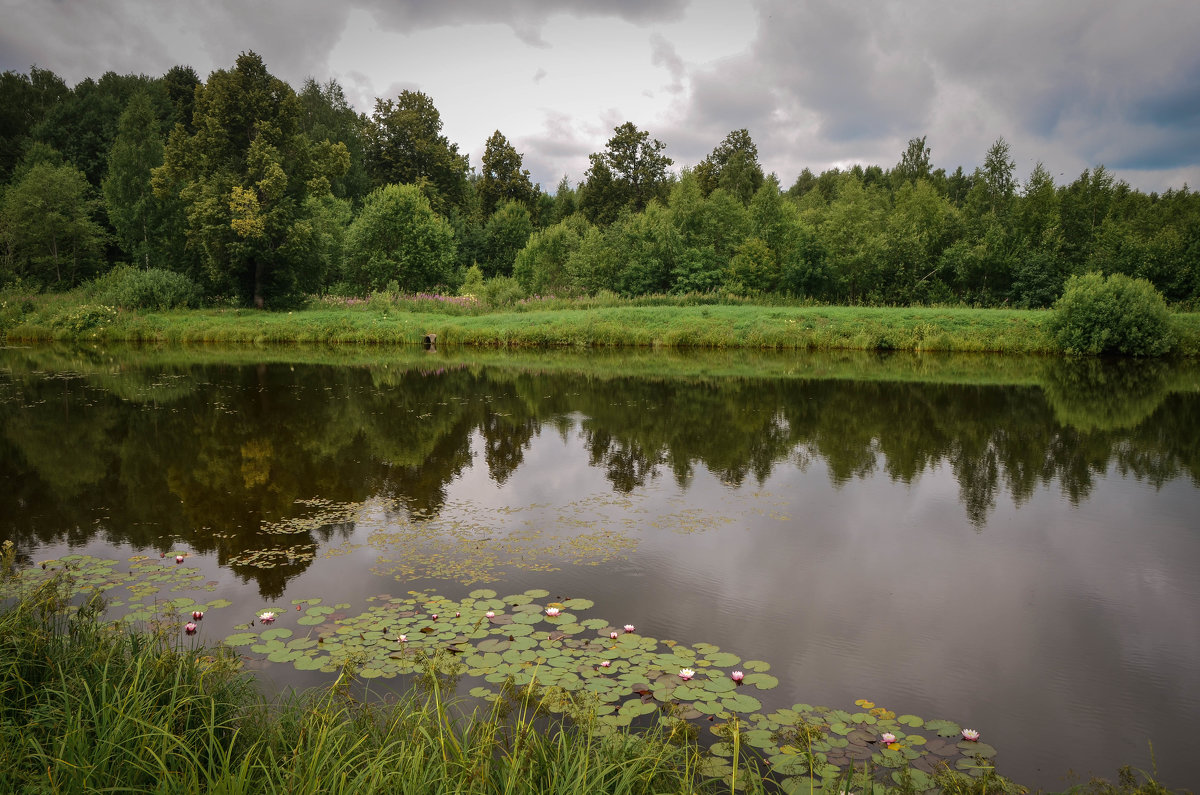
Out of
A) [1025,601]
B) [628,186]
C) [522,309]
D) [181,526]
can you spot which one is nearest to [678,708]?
[1025,601]

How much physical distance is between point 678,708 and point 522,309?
120ft

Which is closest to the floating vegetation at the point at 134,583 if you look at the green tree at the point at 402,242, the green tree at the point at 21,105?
the green tree at the point at 402,242

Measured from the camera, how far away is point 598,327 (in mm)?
35219

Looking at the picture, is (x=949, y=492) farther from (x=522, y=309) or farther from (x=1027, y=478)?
(x=522, y=309)

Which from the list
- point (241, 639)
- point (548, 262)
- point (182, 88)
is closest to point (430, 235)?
point (548, 262)

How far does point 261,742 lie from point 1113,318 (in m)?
35.8

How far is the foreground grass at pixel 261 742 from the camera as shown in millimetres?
3293

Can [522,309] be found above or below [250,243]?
below

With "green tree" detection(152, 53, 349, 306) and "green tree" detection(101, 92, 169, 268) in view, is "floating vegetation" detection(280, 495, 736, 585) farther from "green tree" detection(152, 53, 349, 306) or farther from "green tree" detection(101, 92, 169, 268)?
"green tree" detection(101, 92, 169, 268)

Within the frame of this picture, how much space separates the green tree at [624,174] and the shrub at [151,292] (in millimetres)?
36389

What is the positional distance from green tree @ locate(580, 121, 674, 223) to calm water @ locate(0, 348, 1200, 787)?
158 feet

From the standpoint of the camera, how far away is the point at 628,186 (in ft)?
214

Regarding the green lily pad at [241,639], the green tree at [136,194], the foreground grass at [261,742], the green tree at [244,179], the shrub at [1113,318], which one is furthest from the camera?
the green tree at [136,194]

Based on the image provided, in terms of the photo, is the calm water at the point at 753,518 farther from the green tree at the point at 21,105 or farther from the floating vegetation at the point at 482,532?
the green tree at the point at 21,105
